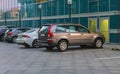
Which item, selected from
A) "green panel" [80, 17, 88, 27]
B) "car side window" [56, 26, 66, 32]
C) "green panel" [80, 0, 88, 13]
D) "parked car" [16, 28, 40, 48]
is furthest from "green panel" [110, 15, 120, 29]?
"car side window" [56, 26, 66, 32]

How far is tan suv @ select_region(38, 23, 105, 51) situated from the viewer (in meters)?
20.9

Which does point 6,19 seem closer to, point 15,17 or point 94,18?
point 15,17

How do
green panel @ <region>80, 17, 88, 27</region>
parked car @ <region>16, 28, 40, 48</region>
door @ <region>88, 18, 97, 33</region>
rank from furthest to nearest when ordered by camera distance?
green panel @ <region>80, 17, 88, 27</region>
door @ <region>88, 18, 97, 33</region>
parked car @ <region>16, 28, 40, 48</region>

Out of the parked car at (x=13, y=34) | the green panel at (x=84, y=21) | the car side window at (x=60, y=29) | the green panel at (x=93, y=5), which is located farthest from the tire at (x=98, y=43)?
the parked car at (x=13, y=34)

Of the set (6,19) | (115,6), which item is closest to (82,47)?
(115,6)

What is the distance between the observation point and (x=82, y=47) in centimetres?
2356

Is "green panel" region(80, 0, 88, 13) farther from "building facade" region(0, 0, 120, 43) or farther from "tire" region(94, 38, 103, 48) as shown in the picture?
"tire" region(94, 38, 103, 48)

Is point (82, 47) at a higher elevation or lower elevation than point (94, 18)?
lower

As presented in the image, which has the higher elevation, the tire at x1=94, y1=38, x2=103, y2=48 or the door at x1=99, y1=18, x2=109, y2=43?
the door at x1=99, y1=18, x2=109, y2=43

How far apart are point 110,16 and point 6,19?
36.9m

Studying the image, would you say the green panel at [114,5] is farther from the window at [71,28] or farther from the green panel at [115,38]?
the window at [71,28]

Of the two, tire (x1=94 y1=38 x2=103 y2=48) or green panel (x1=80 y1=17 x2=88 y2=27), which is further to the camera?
green panel (x1=80 y1=17 x2=88 y2=27)

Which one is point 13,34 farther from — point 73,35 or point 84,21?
point 73,35

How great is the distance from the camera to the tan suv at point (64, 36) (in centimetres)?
2088
